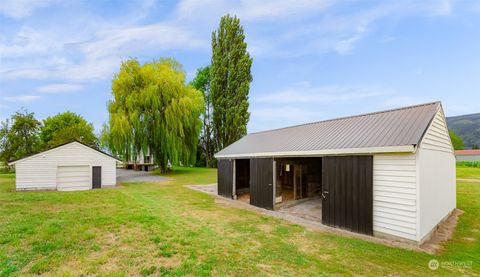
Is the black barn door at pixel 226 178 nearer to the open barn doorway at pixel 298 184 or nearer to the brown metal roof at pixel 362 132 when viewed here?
the brown metal roof at pixel 362 132

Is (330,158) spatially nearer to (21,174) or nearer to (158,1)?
(158,1)

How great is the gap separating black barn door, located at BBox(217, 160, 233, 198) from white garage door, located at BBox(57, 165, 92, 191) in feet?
30.1

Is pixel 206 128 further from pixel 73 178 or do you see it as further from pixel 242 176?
pixel 242 176

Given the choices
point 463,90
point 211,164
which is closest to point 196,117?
point 211,164

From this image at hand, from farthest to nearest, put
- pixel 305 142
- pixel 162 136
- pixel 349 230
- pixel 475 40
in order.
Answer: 1. pixel 162 136
2. pixel 475 40
3. pixel 305 142
4. pixel 349 230

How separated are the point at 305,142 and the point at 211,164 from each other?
2560 centimetres

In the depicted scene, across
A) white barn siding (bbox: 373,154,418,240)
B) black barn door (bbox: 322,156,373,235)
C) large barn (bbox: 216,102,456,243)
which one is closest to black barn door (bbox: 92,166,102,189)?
large barn (bbox: 216,102,456,243)

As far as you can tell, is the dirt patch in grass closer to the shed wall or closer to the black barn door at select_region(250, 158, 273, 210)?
the black barn door at select_region(250, 158, 273, 210)

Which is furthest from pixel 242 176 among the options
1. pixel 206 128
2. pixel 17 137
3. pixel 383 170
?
pixel 17 137

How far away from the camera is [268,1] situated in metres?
10.7

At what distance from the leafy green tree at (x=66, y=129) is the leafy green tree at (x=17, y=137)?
7.44 feet

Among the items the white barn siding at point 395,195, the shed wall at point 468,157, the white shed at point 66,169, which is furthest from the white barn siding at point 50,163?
the shed wall at point 468,157

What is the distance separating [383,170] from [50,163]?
56.4 ft

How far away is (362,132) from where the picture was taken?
696 cm
